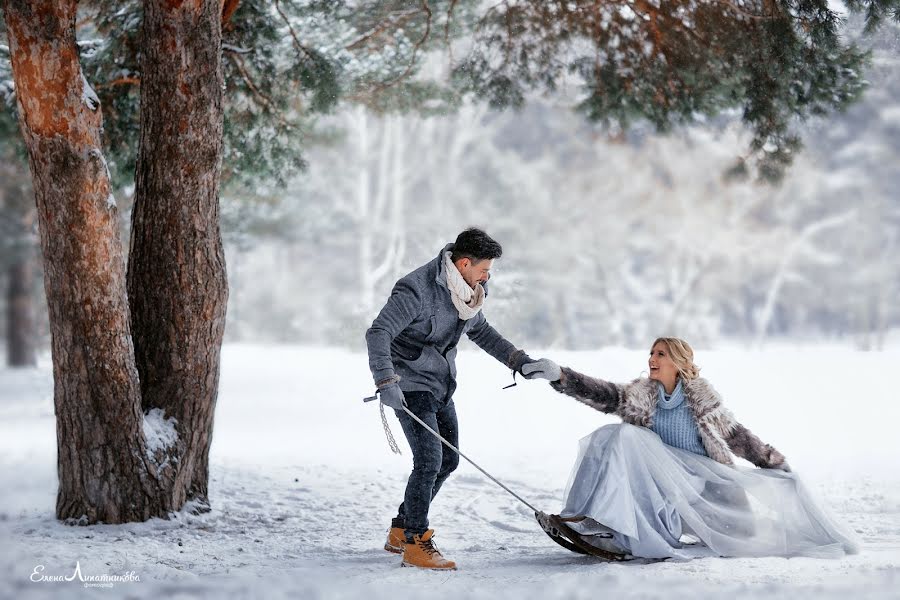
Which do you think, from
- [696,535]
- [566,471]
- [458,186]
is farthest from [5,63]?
[458,186]

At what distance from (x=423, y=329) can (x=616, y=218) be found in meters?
18.8

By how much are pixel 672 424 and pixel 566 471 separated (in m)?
3.35

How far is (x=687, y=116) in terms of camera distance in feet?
20.0

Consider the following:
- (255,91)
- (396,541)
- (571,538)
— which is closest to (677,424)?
(571,538)

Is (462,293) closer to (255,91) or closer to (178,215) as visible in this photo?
(178,215)

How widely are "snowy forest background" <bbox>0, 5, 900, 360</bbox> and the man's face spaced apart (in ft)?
47.7

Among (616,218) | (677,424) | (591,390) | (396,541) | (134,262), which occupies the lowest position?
(396,541)

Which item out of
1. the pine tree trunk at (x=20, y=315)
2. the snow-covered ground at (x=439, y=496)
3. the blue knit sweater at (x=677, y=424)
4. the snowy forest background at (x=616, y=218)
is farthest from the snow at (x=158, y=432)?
the snowy forest background at (x=616, y=218)

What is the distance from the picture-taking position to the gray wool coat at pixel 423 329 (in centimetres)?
356

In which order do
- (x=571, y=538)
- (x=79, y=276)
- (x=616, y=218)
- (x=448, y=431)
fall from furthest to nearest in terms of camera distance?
(x=616, y=218) → (x=79, y=276) → (x=448, y=431) → (x=571, y=538)

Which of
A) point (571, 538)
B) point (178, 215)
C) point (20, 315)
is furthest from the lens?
point (20, 315)

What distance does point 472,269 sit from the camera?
368cm

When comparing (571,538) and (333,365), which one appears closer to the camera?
(571,538)

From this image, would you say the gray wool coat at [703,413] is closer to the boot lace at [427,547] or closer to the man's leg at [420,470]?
the man's leg at [420,470]
